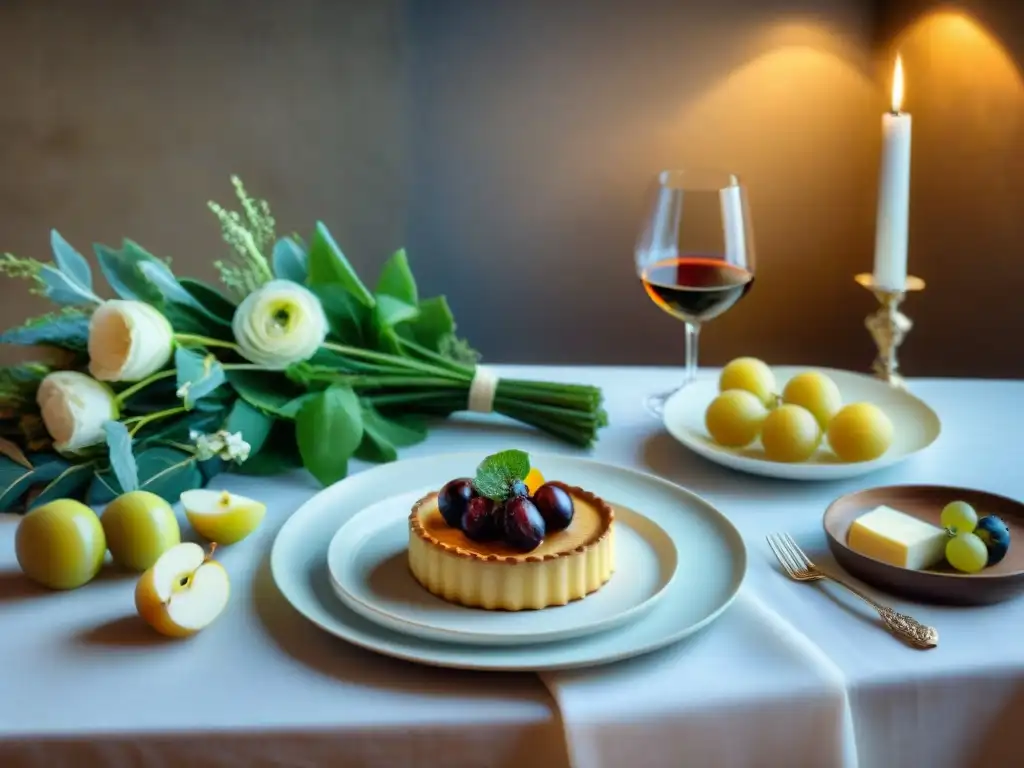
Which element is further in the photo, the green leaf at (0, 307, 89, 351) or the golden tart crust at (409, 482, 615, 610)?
the green leaf at (0, 307, 89, 351)

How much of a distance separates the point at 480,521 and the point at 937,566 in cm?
38

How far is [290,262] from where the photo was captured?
1321 mm

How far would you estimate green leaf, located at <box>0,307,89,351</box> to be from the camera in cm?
111

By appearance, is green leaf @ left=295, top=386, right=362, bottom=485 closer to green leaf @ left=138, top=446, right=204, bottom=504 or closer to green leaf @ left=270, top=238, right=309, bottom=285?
green leaf @ left=138, top=446, right=204, bottom=504

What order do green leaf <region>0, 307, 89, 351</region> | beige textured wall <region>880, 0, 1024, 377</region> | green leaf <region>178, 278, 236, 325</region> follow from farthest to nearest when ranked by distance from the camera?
beige textured wall <region>880, 0, 1024, 377</region> < green leaf <region>178, 278, 236, 325</region> < green leaf <region>0, 307, 89, 351</region>

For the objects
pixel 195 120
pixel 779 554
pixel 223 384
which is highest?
pixel 195 120

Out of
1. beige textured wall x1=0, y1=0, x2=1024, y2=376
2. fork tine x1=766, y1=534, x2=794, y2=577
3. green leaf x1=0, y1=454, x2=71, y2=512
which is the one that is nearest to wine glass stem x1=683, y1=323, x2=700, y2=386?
fork tine x1=766, y1=534, x2=794, y2=577

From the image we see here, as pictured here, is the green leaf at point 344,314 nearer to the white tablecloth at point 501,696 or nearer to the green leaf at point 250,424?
the green leaf at point 250,424

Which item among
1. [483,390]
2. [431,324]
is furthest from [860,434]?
[431,324]

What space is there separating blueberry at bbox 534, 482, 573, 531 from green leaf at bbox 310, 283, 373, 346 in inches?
18.3

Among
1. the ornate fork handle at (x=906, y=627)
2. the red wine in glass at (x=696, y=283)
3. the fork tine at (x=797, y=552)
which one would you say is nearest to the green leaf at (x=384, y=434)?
the red wine in glass at (x=696, y=283)

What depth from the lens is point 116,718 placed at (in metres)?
0.73

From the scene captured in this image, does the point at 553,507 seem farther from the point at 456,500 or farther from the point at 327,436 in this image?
the point at 327,436

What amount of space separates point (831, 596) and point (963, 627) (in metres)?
0.10
